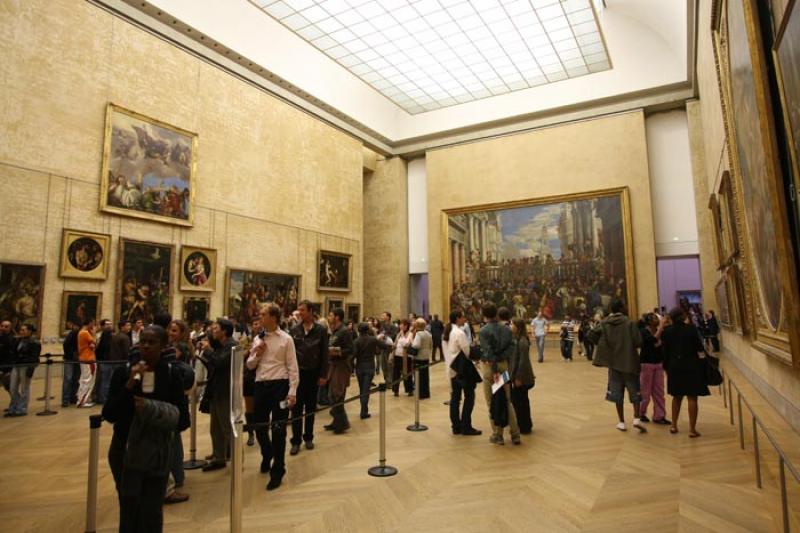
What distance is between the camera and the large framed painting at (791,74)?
2.98 meters

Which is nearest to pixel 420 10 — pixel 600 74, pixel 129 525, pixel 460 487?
pixel 600 74

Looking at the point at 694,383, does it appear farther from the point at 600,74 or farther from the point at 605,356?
the point at 600,74

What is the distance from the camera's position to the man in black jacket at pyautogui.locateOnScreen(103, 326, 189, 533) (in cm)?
296

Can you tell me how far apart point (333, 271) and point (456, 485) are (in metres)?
16.1

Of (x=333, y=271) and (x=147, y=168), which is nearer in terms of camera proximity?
(x=147, y=168)

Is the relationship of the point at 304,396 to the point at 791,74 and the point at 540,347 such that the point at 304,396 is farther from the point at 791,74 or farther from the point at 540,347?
the point at 540,347

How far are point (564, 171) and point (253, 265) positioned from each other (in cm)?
1375

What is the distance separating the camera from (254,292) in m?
16.5

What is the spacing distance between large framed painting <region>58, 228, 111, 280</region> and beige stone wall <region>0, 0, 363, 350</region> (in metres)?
0.18

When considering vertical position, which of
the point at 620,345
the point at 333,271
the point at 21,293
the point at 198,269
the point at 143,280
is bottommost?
the point at 620,345

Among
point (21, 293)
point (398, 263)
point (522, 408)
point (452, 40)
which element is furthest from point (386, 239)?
point (522, 408)

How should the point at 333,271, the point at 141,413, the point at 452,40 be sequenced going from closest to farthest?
the point at 141,413, the point at 452,40, the point at 333,271

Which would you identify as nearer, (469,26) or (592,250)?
(469,26)

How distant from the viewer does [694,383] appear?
6012 millimetres
